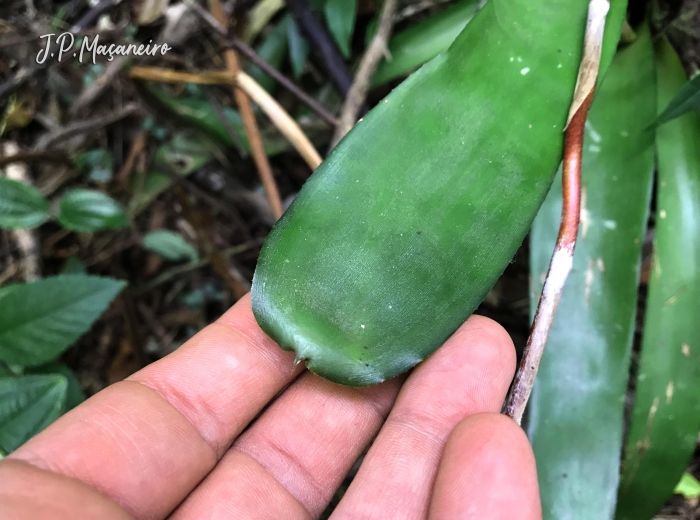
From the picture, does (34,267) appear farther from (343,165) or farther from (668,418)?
(668,418)

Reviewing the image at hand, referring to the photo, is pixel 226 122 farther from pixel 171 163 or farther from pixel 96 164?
pixel 96 164

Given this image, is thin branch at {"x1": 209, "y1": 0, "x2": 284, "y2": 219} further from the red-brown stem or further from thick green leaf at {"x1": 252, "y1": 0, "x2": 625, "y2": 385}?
the red-brown stem

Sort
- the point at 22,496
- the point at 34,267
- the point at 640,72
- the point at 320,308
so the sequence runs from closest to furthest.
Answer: the point at 22,496 → the point at 320,308 → the point at 640,72 → the point at 34,267

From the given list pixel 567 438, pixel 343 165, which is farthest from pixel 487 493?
pixel 343 165

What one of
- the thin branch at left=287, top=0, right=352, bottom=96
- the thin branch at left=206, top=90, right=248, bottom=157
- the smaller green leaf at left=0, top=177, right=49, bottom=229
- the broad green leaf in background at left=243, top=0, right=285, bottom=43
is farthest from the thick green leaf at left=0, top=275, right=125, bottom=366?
the broad green leaf in background at left=243, top=0, right=285, bottom=43

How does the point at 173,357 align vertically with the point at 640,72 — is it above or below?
below

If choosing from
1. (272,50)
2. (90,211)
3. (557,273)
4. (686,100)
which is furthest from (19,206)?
(686,100)

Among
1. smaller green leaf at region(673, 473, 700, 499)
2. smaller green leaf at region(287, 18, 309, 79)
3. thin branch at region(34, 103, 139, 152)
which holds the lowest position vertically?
smaller green leaf at region(673, 473, 700, 499)
